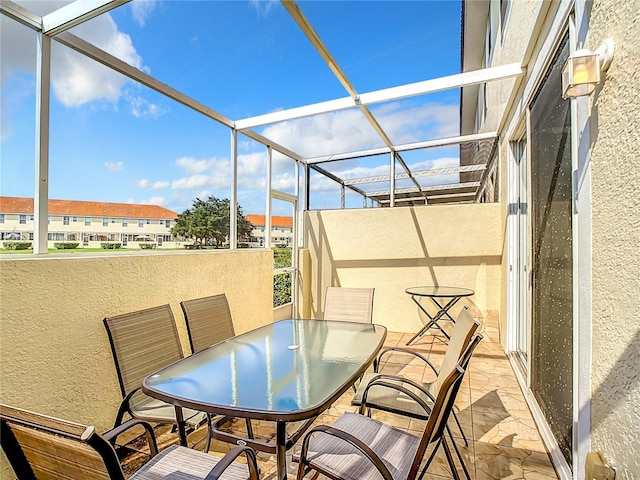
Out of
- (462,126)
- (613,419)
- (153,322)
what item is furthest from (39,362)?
(462,126)

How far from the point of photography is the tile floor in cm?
228

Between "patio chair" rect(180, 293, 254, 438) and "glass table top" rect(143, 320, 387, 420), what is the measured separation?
357 mm

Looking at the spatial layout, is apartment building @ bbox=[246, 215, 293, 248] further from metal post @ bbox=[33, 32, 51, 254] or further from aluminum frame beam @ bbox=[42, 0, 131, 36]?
aluminum frame beam @ bbox=[42, 0, 131, 36]

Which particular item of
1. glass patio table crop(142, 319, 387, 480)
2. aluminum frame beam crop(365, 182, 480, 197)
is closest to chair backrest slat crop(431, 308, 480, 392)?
glass patio table crop(142, 319, 387, 480)

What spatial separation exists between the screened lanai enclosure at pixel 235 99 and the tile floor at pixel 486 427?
2466mm

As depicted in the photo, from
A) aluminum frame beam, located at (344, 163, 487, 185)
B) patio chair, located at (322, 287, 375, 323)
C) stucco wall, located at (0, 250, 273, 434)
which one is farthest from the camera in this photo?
aluminum frame beam, located at (344, 163, 487, 185)

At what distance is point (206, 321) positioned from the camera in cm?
310

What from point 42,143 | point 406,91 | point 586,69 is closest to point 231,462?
point 586,69

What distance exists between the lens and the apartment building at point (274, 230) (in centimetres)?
543

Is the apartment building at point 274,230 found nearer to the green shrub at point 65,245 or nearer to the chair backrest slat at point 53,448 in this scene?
the green shrub at point 65,245

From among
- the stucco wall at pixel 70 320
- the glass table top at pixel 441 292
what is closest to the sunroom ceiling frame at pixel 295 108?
the stucco wall at pixel 70 320

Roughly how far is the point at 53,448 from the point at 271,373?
3.81 feet

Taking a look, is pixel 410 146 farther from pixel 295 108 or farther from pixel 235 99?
pixel 235 99

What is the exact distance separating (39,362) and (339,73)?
3.34 metres
